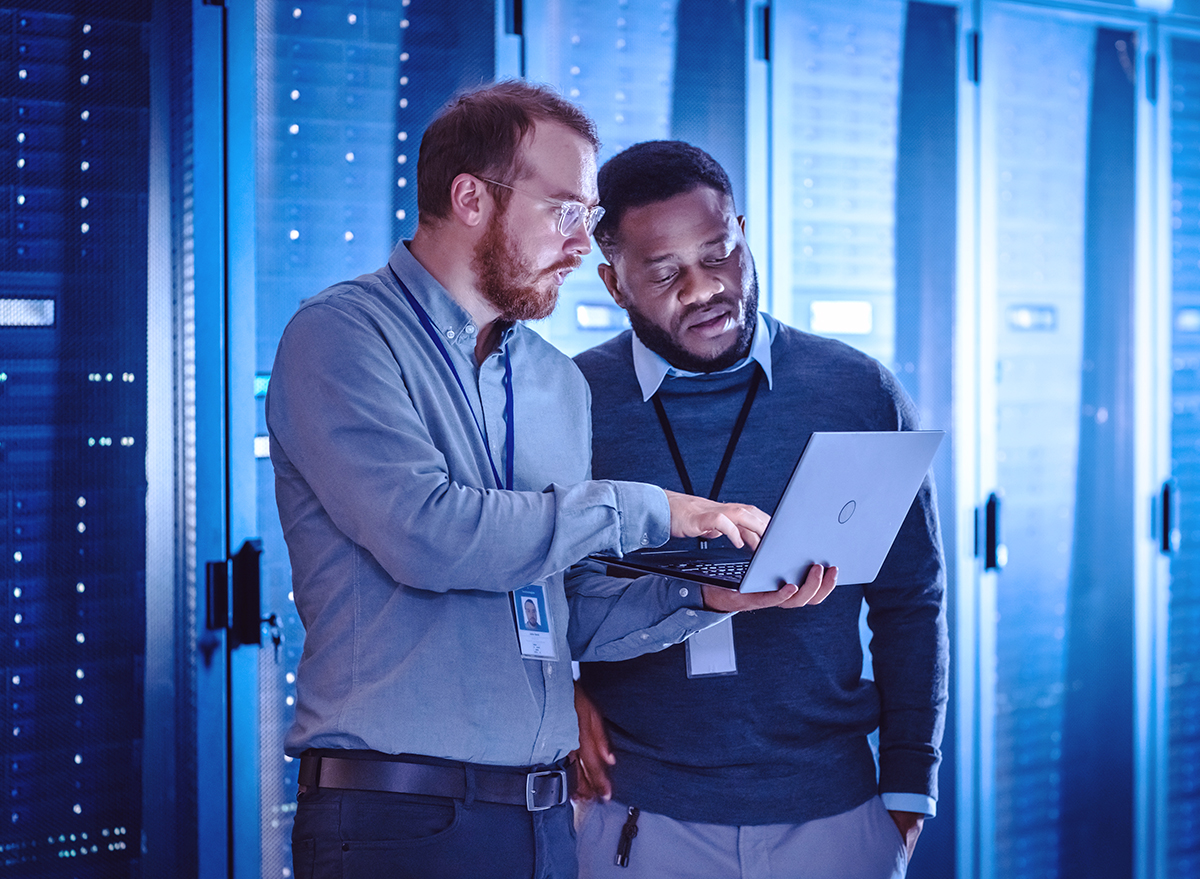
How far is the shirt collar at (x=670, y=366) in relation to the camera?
5.44ft

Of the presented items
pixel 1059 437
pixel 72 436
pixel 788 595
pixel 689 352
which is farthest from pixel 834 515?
pixel 1059 437

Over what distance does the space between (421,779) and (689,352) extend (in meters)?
0.82

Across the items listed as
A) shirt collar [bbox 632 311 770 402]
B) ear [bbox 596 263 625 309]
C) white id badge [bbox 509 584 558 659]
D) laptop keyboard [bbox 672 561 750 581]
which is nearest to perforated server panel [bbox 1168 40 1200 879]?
shirt collar [bbox 632 311 770 402]

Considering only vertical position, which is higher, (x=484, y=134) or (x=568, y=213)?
(x=484, y=134)

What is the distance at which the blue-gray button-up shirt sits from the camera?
112cm

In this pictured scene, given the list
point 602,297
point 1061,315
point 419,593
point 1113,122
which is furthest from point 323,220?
point 1113,122

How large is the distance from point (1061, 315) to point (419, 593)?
231cm

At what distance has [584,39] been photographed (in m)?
2.26

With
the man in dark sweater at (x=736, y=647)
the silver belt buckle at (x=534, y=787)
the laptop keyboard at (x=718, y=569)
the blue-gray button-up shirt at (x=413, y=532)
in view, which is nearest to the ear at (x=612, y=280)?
the man in dark sweater at (x=736, y=647)

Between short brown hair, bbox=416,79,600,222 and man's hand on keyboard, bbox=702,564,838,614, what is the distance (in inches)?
24.7

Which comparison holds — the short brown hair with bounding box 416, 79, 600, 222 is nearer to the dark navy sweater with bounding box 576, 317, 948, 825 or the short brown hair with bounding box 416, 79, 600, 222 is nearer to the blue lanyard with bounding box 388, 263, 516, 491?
the blue lanyard with bounding box 388, 263, 516, 491

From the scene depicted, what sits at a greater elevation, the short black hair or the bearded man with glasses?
the short black hair

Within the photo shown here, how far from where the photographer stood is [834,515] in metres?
1.21

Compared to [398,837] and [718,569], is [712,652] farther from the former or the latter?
[398,837]
